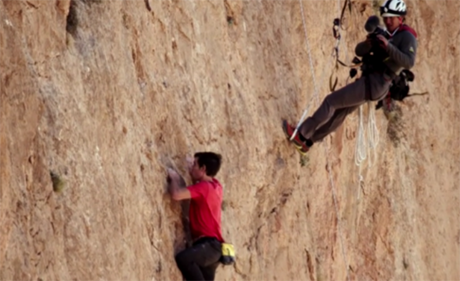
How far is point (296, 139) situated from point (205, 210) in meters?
2.97

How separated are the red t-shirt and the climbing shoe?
2654 millimetres

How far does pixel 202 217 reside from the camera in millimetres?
11523

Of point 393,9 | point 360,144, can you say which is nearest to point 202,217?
point 393,9

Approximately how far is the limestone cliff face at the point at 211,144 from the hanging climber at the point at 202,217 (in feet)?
0.40

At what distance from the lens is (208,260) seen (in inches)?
450

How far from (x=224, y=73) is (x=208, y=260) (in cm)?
239

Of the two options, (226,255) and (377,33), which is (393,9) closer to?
(377,33)

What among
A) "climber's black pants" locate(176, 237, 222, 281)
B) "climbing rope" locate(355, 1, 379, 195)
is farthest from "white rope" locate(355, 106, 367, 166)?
"climber's black pants" locate(176, 237, 222, 281)

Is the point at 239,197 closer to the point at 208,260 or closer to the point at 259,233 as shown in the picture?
the point at 259,233

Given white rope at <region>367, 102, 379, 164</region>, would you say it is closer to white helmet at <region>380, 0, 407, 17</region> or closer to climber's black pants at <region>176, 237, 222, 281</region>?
white helmet at <region>380, 0, 407, 17</region>

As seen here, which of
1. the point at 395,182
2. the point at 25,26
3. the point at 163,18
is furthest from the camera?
the point at 395,182

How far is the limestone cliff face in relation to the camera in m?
9.65

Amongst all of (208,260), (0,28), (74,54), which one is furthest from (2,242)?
(208,260)

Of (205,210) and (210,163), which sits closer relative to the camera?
(205,210)
